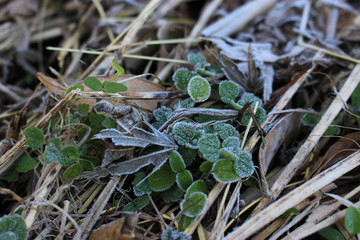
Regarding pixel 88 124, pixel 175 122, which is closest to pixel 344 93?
pixel 175 122

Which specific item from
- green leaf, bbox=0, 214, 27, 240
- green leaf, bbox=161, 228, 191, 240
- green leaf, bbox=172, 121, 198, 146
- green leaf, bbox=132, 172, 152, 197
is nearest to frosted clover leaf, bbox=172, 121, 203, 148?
green leaf, bbox=172, 121, 198, 146

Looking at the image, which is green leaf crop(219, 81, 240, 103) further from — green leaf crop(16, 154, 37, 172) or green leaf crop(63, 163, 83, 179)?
green leaf crop(16, 154, 37, 172)

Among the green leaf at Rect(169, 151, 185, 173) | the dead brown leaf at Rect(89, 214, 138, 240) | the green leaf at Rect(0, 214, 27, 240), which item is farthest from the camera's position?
the green leaf at Rect(169, 151, 185, 173)

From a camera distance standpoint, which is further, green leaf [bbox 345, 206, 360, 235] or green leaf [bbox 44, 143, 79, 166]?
green leaf [bbox 44, 143, 79, 166]

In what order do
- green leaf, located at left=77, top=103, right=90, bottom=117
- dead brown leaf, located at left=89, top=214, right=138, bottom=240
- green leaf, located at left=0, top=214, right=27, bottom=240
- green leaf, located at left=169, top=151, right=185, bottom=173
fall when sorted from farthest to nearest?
green leaf, located at left=77, top=103, right=90, bottom=117, green leaf, located at left=169, top=151, right=185, bottom=173, green leaf, located at left=0, top=214, right=27, bottom=240, dead brown leaf, located at left=89, top=214, right=138, bottom=240

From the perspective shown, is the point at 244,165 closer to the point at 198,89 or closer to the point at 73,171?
the point at 198,89
